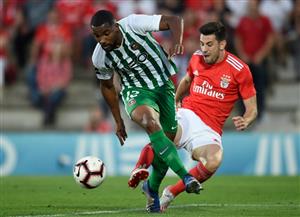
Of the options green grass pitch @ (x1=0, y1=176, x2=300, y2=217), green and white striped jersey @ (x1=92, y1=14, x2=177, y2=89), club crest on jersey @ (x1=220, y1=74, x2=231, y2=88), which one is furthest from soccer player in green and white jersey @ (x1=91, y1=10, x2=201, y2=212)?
club crest on jersey @ (x1=220, y1=74, x2=231, y2=88)

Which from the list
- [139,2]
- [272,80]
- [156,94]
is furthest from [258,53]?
[156,94]

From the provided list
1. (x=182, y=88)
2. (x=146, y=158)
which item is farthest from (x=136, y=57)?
(x=182, y=88)

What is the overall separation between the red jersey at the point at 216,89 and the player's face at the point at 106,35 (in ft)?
5.14

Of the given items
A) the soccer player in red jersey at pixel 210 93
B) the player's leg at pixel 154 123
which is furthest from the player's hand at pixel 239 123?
the player's leg at pixel 154 123

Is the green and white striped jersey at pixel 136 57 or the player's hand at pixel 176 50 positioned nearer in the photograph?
the player's hand at pixel 176 50

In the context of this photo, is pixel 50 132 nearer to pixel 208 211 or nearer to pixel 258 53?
pixel 258 53

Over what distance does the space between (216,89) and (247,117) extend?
0.93 metres

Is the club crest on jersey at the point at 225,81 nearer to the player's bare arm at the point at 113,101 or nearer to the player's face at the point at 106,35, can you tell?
the player's bare arm at the point at 113,101

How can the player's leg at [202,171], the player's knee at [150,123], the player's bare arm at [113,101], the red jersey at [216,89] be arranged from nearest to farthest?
the player's knee at [150,123], the player's leg at [202,171], the player's bare arm at [113,101], the red jersey at [216,89]

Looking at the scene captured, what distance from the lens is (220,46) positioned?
10086 mm

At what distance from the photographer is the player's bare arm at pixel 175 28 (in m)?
8.56

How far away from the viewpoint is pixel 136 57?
9.30 metres

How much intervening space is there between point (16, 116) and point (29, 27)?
1946mm

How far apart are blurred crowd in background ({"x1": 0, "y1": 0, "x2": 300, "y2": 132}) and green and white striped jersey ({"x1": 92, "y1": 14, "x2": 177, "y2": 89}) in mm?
8118
